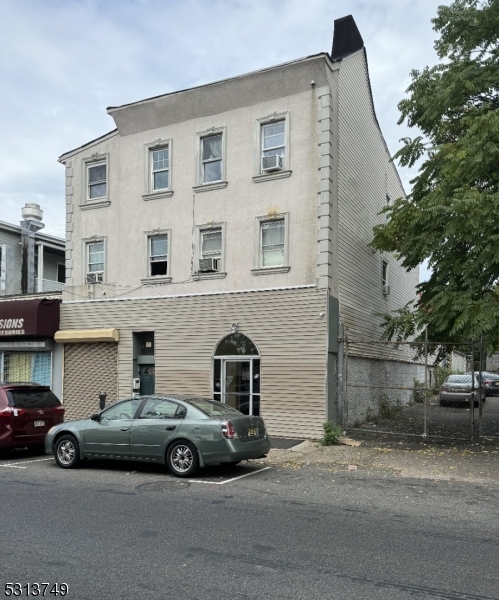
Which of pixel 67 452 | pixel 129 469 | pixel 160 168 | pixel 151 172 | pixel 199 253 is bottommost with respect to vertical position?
pixel 129 469

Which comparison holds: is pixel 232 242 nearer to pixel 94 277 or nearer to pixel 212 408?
pixel 94 277

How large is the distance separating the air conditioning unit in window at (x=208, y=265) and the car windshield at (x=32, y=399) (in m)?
5.81

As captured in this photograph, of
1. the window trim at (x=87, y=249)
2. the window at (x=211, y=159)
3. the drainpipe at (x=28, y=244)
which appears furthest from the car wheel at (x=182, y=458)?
the drainpipe at (x=28, y=244)

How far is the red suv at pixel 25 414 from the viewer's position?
39.8 ft

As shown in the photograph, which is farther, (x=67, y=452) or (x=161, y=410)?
(x=67, y=452)

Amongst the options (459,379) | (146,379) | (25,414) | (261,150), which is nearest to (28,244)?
(146,379)

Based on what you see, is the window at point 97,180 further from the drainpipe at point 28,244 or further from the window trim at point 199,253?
the drainpipe at point 28,244

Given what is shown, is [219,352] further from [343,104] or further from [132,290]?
A: [343,104]

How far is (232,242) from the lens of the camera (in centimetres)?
1695


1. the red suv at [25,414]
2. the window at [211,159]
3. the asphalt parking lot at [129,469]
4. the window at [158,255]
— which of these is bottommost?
the asphalt parking lot at [129,469]

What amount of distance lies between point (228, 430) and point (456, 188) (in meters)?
7.39

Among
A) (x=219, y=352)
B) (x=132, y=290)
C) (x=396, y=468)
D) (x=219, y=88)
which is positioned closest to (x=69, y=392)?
(x=132, y=290)

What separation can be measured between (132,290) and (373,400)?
8.56m

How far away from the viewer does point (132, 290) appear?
1852 centimetres
